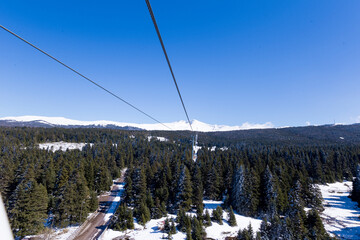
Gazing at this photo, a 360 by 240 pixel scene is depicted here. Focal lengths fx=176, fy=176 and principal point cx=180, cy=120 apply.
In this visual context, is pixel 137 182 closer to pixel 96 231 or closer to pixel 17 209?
pixel 96 231

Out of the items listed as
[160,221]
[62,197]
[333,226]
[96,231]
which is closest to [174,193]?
[160,221]

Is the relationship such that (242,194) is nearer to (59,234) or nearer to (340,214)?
(340,214)

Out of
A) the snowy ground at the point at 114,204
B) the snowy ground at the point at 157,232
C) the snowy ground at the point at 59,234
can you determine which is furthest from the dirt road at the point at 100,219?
the snowy ground at the point at 157,232

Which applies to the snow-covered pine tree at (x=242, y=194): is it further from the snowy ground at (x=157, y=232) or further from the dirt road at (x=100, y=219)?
the dirt road at (x=100, y=219)

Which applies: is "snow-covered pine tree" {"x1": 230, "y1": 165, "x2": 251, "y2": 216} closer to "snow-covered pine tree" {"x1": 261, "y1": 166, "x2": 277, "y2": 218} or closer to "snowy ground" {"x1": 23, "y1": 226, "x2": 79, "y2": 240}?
"snow-covered pine tree" {"x1": 261, "y1": 166, "x2": 277, "y2": 218}

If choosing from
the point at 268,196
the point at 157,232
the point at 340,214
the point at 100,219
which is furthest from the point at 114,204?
the point at 340,214
